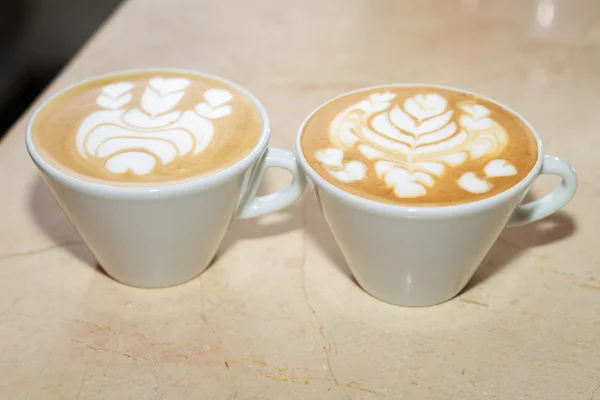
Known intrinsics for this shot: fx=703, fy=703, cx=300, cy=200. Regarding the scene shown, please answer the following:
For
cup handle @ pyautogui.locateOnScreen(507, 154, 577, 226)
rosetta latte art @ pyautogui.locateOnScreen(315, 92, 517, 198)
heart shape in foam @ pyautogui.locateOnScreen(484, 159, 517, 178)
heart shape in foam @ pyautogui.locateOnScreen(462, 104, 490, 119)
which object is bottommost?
cup handle @ pyautogui.locateOnScreen(507, 154, 577, 226)

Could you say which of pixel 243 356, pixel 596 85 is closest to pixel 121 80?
pixel 243 356

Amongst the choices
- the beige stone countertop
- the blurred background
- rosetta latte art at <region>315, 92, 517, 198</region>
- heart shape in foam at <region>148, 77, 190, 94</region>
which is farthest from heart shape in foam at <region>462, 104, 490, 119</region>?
the blurred background

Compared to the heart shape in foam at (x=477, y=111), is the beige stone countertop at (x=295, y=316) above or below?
below

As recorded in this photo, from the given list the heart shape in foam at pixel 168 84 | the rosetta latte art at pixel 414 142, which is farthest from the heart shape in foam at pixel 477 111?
the heart shape in foam at pixel 168 84

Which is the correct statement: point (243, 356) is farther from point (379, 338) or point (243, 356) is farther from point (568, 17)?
point (568, 17)

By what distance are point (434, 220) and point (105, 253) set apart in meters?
0.27

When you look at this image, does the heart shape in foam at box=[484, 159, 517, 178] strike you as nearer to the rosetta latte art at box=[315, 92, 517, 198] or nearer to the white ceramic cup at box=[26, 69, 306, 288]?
the rosetta latte art at box=[315, 92, 517, 198]

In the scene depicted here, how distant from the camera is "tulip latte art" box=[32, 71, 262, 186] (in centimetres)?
55

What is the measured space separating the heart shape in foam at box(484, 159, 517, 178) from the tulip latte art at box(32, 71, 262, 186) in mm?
187

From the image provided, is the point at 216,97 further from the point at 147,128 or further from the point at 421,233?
the point at 421,233

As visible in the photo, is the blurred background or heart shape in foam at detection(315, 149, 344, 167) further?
the blurred background

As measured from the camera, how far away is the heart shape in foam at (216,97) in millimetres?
639

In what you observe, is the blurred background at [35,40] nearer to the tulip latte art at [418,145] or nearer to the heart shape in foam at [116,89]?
the heart shape in foam at [116,89]

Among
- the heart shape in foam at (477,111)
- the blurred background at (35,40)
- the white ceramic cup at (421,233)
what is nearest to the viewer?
the white ceramic cup at (421,233)
